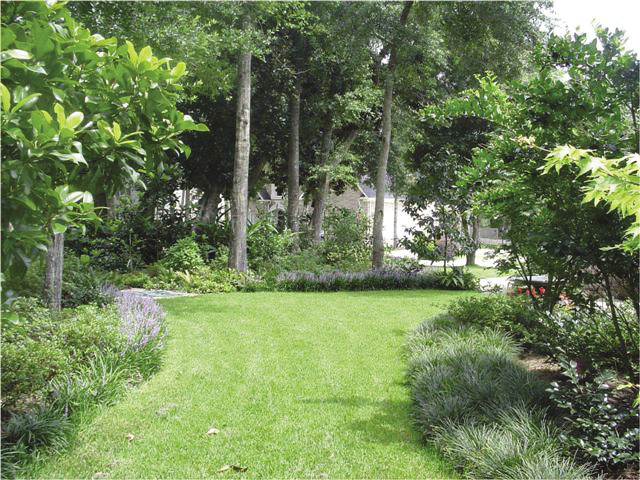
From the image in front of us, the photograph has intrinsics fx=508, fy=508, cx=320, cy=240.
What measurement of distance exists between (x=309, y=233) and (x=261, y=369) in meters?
13.0

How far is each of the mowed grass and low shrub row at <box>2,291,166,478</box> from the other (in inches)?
6.6

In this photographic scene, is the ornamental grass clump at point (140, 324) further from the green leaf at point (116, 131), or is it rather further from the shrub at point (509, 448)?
the green leaf at point (116, 131)

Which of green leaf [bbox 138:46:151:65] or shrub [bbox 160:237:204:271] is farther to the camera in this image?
shrub [bbox 160:237:204:271]

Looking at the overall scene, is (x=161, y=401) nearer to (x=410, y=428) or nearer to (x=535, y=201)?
(x=410, y=428)

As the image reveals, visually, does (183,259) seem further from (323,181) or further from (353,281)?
(323,181)

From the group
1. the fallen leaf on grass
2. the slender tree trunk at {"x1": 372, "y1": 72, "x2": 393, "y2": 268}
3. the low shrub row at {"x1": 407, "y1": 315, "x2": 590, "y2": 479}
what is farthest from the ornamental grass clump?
the slender tree trunk at {"x1": 372, "y1": 72, "x2": 393, "y2": 268}

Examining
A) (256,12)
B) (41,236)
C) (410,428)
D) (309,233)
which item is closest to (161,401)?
(410,428)

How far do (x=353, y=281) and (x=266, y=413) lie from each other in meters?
8.51

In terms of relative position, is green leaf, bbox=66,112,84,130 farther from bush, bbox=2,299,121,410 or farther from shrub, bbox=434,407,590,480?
shrub, bbox=434,407,590,480

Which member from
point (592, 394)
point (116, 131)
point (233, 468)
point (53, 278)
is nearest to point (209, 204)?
point (53, 278)

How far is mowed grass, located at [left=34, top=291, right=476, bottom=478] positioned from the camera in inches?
136

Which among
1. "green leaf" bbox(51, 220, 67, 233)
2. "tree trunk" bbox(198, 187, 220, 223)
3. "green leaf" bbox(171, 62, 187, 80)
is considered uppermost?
"tree trunk" bbox(198, 187, 220, 223)

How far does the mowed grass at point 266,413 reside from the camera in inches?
136

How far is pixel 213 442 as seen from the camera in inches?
150
